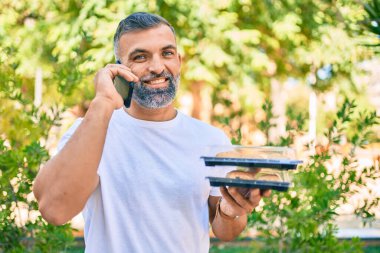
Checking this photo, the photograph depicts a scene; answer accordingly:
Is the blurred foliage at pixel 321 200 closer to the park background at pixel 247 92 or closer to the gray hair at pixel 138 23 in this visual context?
the park background at pixel 247 92

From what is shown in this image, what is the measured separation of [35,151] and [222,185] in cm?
193

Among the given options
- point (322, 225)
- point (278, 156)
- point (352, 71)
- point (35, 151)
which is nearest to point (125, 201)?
point (278, 156)

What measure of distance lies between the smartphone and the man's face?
0.14 m

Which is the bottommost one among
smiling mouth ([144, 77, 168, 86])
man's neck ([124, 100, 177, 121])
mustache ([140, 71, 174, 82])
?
man's neck ([124, 100, 177, 121])

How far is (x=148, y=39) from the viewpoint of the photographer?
2.21 metres

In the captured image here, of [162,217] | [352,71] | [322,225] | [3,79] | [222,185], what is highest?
[352,71]

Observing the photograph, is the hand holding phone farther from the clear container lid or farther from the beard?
the clear container lid

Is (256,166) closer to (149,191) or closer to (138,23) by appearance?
(149,191)

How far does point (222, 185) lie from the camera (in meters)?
1.83

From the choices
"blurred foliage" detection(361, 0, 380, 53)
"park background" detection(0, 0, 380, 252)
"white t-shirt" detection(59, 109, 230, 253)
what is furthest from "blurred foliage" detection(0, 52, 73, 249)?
"blurred foliage" detection(361, 0, 380, 53)

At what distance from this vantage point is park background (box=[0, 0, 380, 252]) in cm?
355

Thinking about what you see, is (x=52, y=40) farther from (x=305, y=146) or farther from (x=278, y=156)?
(x=278, y=156)

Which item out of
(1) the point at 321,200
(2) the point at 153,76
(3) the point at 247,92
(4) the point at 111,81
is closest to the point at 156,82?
(2) the point at 153,76

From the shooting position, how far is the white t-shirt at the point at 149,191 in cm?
201
